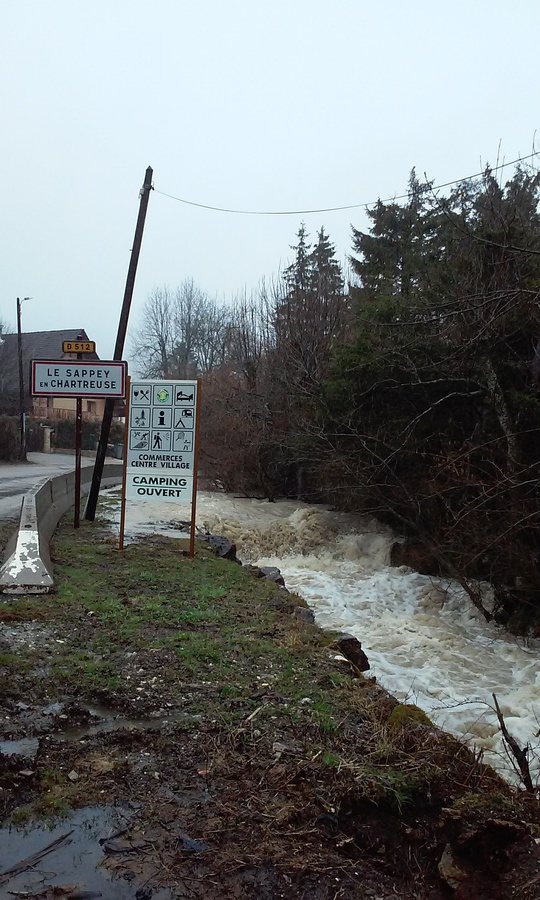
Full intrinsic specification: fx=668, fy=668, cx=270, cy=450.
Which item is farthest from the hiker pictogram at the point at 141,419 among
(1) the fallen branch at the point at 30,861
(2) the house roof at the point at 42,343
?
(2) the house roof at the point at 42,343

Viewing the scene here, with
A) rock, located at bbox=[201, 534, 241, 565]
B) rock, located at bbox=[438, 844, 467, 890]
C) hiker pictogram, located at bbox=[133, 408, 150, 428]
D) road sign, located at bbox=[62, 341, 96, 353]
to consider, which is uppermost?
road sign, located at bbox=[62, 341, 96, 353]

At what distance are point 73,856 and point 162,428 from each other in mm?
7594

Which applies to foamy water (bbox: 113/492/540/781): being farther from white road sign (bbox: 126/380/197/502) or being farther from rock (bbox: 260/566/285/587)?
white road sign (bbox: 126/380/197/502)

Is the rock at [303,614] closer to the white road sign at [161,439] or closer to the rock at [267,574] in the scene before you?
the rock at [267,574]

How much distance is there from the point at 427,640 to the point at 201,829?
7.91m

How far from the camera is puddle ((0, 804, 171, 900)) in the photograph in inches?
101

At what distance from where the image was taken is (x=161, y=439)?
10016mm

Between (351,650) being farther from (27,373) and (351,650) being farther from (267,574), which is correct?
(27,373)

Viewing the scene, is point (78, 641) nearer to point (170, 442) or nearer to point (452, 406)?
point (170, 442)

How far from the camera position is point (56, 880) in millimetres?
2594

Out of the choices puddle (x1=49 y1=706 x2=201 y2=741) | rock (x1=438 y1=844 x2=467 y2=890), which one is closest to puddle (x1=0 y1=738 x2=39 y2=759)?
puddle (x1=49 y1=706 x2=201 y2=741)

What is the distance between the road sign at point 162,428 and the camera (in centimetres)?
995

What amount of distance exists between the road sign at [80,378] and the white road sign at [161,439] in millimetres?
1122

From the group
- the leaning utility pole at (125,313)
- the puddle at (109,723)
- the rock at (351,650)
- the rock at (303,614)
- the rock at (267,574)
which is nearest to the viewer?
the puddle at (109,723)
